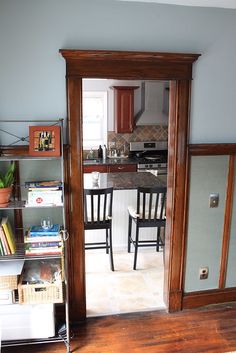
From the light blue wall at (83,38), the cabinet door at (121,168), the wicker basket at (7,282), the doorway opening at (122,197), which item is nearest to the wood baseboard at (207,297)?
the doorway opening at (122,197)

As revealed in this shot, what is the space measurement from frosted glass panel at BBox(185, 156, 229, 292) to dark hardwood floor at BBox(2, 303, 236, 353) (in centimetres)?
27

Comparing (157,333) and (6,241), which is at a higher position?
(6,241)

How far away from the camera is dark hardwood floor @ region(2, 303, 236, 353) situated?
8.28 feet

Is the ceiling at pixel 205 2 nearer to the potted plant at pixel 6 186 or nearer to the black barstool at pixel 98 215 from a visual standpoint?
the potted plant at pixel 6 186

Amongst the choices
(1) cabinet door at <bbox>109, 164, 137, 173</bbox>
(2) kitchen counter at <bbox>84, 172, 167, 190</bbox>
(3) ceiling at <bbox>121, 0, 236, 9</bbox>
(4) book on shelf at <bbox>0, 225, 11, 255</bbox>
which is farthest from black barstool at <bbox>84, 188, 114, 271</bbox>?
(1) cabinet door at <bbox>109, 164, 137, 173</bbox>

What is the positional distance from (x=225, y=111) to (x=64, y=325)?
86.7 inches

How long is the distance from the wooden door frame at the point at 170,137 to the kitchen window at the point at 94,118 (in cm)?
375

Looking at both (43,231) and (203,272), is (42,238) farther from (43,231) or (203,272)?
(203,272)

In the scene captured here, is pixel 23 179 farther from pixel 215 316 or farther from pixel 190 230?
pixel 215 316

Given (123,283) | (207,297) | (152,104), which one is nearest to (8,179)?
(123,283)

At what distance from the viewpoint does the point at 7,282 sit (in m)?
2.33

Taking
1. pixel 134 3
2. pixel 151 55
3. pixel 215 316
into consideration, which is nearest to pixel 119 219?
pixel 215 316

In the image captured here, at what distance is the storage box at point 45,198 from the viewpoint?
89.8 inches

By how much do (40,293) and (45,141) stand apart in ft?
3.58
